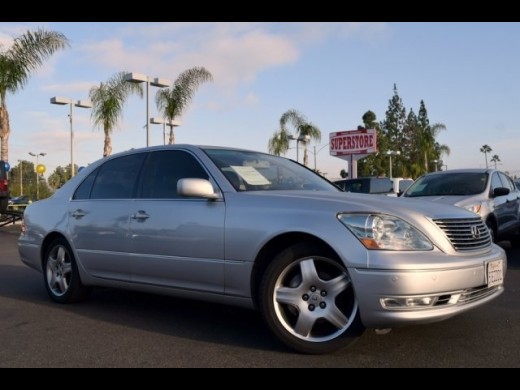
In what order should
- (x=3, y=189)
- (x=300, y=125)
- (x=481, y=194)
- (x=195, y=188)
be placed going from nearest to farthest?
1. (x=195, y=188)
2. (x=481, y=194)
3. (x=3, y=189)
4. (x=300, y=125)

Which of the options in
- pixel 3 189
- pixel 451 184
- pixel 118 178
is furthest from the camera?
pixel 3 189

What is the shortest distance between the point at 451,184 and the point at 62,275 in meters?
6.43

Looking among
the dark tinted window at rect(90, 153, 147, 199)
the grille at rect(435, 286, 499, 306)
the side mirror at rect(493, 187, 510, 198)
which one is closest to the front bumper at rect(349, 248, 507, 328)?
the grille at rect(435, 286, 499, 306)

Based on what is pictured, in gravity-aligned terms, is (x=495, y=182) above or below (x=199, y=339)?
above

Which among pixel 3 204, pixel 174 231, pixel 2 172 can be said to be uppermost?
pixel 2 172

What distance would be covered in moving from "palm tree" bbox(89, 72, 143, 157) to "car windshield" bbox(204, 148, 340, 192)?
20821 millimetres

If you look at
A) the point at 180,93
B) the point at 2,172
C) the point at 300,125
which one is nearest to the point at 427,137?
the point at 300,125

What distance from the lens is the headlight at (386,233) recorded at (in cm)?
369

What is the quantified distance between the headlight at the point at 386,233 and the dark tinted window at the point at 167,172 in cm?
150

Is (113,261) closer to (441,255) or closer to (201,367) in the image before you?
(201,367)

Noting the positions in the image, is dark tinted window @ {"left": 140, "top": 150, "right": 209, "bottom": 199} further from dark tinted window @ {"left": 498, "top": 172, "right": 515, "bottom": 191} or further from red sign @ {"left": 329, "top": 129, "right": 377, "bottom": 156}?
red sign @ {"left": 329, "top": 129, "right": 377, "bottom": 156}

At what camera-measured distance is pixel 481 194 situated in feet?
29.0

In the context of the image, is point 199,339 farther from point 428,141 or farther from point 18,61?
point 428,141

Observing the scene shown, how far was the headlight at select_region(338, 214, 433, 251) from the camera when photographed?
3688 mm
